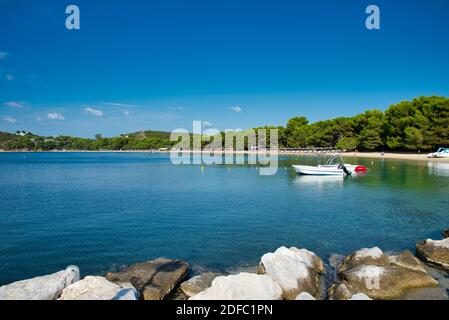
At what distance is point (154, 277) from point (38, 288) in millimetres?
3478

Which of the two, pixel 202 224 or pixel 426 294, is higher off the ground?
pixel 202 224

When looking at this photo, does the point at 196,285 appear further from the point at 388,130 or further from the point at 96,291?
the point at 388,130

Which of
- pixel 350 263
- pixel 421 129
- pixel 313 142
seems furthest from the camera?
pixel 313 142

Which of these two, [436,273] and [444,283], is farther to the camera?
[436,273]

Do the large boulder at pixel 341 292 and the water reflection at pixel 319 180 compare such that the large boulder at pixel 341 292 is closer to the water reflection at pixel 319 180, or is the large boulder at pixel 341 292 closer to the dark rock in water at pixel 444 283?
the dark rock in water at pixel 444 283

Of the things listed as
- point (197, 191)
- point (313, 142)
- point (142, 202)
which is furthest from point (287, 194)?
point (313, 142)

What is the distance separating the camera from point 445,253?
13.7 meters

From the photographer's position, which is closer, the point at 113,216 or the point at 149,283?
the point at 149,283

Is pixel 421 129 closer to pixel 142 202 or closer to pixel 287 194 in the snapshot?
pixel 287 194

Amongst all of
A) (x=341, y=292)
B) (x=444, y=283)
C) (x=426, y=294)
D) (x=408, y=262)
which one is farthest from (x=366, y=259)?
(x=341, y=292)

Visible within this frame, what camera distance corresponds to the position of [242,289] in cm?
938

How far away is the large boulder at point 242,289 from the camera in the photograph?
9.21 meters

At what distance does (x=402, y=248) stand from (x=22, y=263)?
55.8ft

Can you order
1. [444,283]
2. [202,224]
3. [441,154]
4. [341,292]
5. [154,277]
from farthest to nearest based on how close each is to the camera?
[441,154] < [202,224] < [444,283] < [154,277] < [341,292]
